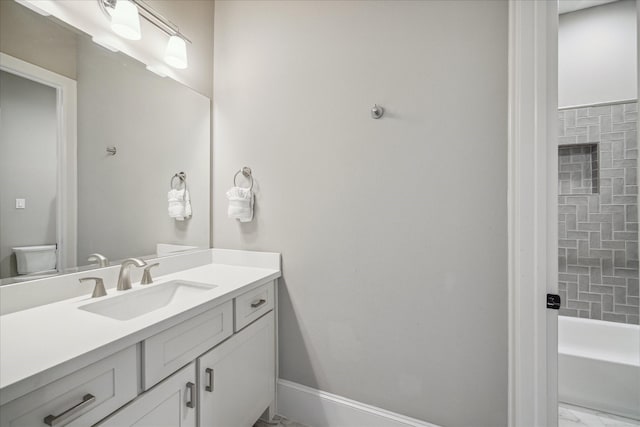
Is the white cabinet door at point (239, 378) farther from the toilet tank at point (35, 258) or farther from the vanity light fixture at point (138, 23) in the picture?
the vanity light fixture at point (138, 23)

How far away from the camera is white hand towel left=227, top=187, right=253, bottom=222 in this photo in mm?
1614

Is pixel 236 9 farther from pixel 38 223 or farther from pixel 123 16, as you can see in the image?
pixel 38 223

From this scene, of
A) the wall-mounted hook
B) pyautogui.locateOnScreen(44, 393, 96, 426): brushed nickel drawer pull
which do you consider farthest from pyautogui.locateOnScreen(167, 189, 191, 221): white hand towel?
the wall-mounted hook

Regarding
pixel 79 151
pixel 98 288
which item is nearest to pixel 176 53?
pixel 79 151

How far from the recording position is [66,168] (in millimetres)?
1133

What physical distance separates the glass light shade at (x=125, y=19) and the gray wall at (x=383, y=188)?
580mm

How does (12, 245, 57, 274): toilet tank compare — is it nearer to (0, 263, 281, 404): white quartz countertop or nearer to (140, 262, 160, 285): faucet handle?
(0, 263, 281, 404): white quartz countertop

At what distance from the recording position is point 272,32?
1646mm

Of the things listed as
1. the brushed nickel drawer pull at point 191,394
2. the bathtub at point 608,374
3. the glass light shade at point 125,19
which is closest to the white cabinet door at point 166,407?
the brushed nickel drawer pull at point 191,394

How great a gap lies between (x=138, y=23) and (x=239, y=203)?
93cm

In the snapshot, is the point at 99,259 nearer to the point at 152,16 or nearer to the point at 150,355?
the point at 150,355

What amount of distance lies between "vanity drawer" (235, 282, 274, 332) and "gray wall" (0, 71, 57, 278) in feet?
2.49

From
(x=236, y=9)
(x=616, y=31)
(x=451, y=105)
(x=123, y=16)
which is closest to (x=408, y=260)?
(x=451, y=105)

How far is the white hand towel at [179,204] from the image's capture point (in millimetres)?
1578
